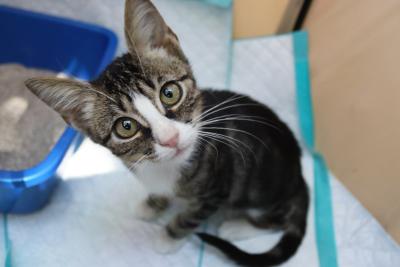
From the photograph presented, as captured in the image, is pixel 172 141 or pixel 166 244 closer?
pixel 172 141

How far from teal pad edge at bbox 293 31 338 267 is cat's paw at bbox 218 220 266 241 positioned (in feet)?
0.66

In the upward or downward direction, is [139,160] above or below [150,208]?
above

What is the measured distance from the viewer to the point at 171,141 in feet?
2.46

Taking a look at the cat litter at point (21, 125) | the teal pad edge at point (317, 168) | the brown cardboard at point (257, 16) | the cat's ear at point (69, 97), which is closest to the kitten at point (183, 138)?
the cat's ear at point (69, 97)

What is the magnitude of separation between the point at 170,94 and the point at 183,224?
0.47 m

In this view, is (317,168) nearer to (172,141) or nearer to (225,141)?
(225,141)

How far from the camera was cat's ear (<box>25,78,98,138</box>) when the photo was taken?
72 cm

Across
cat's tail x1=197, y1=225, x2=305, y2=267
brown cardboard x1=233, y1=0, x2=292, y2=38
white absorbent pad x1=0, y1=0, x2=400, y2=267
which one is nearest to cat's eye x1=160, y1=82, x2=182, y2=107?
white absorbent pad x1=0, y1=0, x2=400, y2=267

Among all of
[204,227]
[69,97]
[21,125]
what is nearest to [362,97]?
[204,227]

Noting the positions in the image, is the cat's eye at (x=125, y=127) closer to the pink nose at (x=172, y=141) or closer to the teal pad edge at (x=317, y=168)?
the pink nose at (x=172, y=141)

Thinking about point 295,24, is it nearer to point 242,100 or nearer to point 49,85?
point 242,100

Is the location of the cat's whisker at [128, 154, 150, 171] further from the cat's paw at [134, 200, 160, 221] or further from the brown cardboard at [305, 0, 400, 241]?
the brown cardboard at [305, 0, 400, 241]

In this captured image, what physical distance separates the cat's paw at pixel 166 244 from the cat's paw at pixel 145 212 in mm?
83

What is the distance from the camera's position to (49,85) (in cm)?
73
